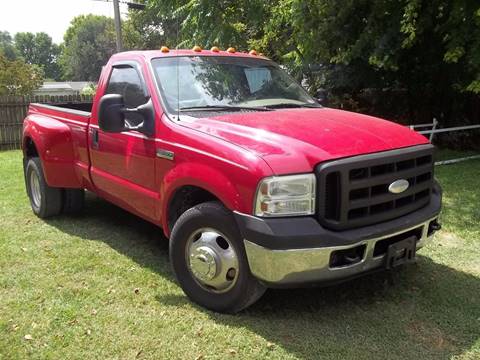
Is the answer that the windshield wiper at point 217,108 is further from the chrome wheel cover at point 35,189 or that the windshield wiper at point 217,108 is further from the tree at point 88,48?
the tree at point 88,48

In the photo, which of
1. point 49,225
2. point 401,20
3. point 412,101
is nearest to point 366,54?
point 401,20

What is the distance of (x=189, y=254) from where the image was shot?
378 centimetres

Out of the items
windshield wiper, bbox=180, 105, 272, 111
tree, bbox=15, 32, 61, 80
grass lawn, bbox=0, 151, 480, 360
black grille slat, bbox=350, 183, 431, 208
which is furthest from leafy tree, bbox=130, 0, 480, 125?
tree, bbox=15, 32, 61, 80

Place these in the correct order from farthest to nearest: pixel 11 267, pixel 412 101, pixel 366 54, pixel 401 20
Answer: pixel 412 101
pixel 366 54
pixel 401 20
pixel 11 267

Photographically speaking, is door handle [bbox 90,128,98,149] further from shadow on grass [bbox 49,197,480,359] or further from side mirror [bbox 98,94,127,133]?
shadow on grass [bbox 49,197,480,359]

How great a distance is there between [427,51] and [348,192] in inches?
370

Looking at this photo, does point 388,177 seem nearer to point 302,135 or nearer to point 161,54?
point 302,135

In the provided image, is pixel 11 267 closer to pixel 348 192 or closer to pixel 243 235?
pixel 243 235

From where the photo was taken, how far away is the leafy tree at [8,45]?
108m

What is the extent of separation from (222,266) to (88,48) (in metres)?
83.6

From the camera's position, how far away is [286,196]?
3.23 m

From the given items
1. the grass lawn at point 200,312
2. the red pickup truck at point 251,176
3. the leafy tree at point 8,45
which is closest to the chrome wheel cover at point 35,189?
the grass lawn at point 200,312

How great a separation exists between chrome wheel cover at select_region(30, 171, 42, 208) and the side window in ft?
6.37

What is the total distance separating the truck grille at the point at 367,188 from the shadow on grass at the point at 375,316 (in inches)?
28.9
